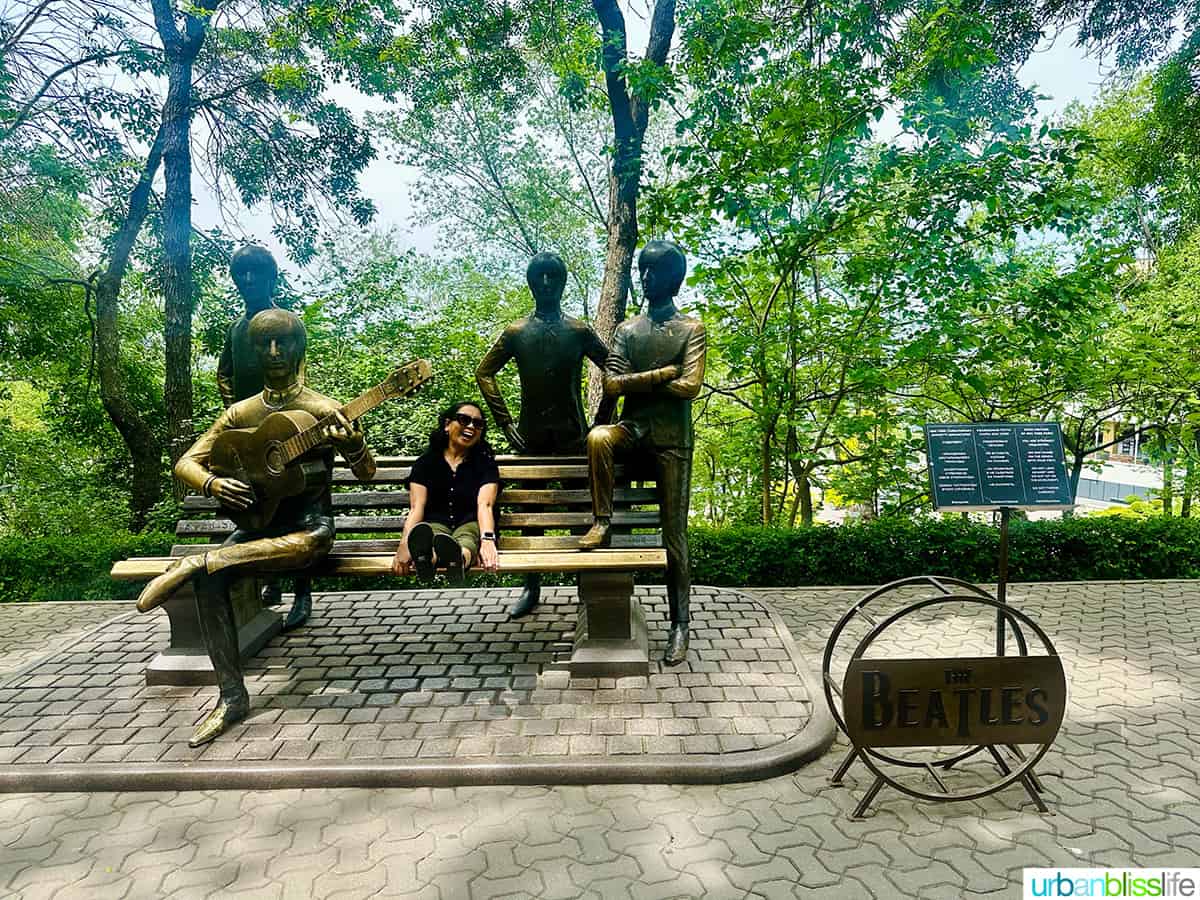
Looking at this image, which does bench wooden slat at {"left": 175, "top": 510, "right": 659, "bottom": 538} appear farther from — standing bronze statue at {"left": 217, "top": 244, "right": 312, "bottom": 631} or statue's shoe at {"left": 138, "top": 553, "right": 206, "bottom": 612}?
statue's shoe at {"left": 138, "top": 553, "right": 206, "bottom": 612}

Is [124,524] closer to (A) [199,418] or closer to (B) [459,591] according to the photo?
(A) [199,418]

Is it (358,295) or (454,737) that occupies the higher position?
(358,295)

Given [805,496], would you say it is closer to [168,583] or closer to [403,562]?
[403,562]

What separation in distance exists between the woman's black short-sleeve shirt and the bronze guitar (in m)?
0.58

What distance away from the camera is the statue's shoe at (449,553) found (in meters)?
3.55

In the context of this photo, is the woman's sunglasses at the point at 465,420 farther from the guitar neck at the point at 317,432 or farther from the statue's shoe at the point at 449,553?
the statue's shoe at the point at 449,553

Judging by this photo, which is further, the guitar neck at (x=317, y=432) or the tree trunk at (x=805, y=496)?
the tree trunk at (x=805, y=496)

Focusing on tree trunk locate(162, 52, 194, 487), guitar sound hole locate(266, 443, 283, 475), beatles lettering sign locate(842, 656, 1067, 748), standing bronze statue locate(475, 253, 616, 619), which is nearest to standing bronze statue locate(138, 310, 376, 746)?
guitar sound hole locate(266, 443, 283, 475)

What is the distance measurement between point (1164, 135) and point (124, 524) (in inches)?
649

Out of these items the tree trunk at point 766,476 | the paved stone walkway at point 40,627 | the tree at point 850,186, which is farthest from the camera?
the tree trunk at point 766,476

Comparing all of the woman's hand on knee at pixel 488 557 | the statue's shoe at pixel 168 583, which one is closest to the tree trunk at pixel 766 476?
the woman's hand on knee at pixel 488 557

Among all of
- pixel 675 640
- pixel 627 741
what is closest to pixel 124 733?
pixel 627 741

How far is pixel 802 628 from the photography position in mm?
5430

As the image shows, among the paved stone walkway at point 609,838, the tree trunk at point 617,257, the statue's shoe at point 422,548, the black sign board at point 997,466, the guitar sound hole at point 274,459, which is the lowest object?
the paved stone walkway at point 609,838
